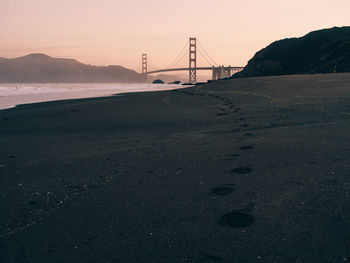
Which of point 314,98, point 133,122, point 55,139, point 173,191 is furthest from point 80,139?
point 314,98

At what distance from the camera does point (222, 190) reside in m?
2.03

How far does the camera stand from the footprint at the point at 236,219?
159cm

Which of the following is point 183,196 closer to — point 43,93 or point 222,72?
point 43,93

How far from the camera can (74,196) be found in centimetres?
206

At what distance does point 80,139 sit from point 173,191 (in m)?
2.26

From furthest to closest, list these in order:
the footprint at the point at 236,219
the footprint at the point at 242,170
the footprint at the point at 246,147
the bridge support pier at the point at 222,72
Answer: the bridge support pier at the point at 222,72 → the footprint at the point at 246,147 → the footprint at the point at 242,170 → the footprint at the point at 236,219

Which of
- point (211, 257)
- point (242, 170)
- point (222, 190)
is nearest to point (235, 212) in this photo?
point (222, 190)

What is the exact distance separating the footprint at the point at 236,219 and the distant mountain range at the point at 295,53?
117 feet

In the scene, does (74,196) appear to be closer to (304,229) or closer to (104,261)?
(104,261)

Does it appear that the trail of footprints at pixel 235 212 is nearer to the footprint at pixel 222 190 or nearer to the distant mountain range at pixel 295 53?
the footprint at pixel 222 190

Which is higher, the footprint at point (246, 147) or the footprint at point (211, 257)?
the footprint at point (246, 147)

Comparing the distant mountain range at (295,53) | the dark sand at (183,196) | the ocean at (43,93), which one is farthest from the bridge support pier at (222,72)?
the dark sand at (183,196)

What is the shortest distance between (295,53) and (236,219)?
41.5m

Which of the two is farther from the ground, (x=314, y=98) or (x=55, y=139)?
(x=314, y=98)
